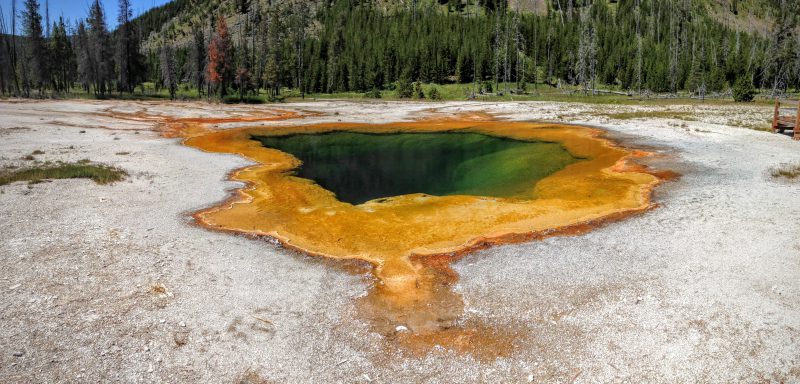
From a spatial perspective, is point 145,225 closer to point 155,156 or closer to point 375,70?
point 155,156

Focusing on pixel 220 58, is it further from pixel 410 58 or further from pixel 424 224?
pixel 424 224

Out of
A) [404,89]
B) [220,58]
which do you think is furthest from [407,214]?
A: [404,89]

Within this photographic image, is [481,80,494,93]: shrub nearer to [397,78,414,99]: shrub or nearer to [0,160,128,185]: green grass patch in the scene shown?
[397,78,414,99]: shrub

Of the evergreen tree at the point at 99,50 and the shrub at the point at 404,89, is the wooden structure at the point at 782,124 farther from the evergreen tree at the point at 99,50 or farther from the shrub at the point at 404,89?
the evergreen tree at the point at 99,50

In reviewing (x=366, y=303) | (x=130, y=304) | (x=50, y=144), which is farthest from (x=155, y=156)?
(x=366, y=303)

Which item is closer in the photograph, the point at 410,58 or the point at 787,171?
the point at 787,171

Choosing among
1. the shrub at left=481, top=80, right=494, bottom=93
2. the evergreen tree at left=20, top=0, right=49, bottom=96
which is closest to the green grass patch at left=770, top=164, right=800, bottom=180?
the shrub at left=481, top=80, right=494, bottom=93
